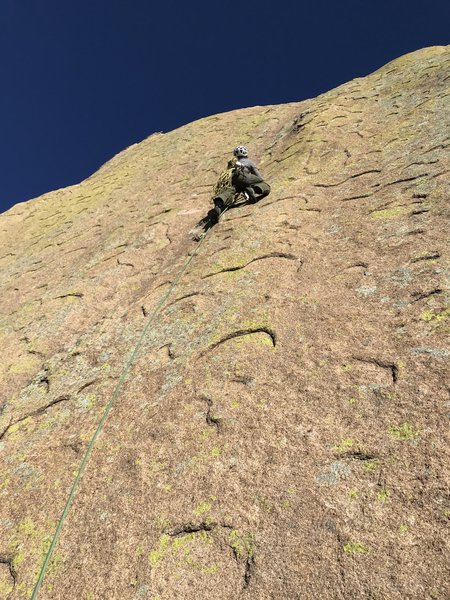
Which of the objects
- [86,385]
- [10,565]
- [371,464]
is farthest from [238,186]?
[10,565]

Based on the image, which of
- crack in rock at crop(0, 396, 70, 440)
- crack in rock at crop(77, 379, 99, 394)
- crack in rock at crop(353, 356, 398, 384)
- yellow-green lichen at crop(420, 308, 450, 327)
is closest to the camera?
crack in rock at crop(353, 356, 398, 384)

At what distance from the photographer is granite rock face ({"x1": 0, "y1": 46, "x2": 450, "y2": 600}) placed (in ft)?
8.48

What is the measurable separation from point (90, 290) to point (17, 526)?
4.59m

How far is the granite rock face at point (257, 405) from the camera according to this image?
2586 millimetres

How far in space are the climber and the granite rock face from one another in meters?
0.26

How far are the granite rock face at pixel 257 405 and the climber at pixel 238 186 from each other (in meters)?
0.26

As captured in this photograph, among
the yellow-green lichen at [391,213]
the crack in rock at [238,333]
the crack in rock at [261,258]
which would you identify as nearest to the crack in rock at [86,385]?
the crack in rock at [238,333]

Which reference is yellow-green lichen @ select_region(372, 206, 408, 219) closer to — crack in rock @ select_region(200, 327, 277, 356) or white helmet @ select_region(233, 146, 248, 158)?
crack in rock @ select_region(200, 327, 277, 356)

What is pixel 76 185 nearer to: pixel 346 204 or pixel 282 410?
pixel 346 204

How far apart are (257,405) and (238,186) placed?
240 inches

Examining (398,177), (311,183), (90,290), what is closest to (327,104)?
(311,183)

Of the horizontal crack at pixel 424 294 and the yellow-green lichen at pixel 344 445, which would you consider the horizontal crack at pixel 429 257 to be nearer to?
the horizontal crack at pixel 424 294

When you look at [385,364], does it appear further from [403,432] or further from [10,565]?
[10,565]

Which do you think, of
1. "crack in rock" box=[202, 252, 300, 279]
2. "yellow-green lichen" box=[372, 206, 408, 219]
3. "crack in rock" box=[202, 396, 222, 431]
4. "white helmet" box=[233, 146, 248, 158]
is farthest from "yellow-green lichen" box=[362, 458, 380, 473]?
"white helmet" box=[233, 146, 248, 158]
